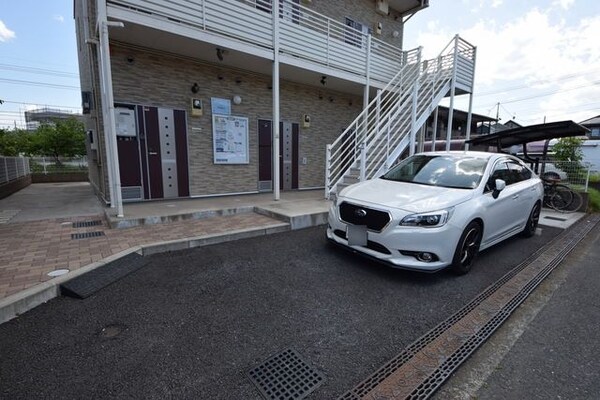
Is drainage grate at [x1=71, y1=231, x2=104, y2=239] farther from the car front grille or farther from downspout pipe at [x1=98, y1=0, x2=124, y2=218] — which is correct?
the car front grille

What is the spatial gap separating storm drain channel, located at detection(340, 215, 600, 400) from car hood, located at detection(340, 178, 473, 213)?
104 cm

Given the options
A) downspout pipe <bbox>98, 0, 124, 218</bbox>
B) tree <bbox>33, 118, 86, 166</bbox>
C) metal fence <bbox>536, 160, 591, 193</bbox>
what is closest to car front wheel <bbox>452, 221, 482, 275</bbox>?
downspout pipe <bbox>98, 0, 124, 218</bbox>

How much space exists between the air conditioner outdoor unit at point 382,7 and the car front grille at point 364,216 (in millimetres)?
9700

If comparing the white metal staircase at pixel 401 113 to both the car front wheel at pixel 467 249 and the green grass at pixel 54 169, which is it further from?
the green grass at pixel 54 169

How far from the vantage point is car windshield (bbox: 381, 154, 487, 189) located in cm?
389

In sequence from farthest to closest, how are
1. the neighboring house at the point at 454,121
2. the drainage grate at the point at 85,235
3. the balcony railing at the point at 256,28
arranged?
the neighboring house at the point at 454,121 → the balcony railing at the point at 256,28 → the drainage grate at the point at 85,235

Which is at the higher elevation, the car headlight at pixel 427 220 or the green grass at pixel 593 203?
the car headlight at pixel 427 220

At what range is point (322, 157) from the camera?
975 centimetres

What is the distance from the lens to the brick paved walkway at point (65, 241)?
3119 millimetres

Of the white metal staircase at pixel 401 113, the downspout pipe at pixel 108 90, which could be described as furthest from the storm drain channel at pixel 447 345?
the downspout pipe at pixel 108 90

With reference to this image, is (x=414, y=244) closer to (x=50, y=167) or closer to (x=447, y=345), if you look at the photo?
(x=447, y=345)

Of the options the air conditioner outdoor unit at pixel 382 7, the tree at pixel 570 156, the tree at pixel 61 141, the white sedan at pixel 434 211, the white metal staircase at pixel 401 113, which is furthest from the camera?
the tree at pixel 61 141

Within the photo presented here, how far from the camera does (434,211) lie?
324cm

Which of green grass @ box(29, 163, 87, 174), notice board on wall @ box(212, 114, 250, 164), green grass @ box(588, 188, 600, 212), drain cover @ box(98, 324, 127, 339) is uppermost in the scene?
notice board on wall @ box(212, 114, 250, 164)
